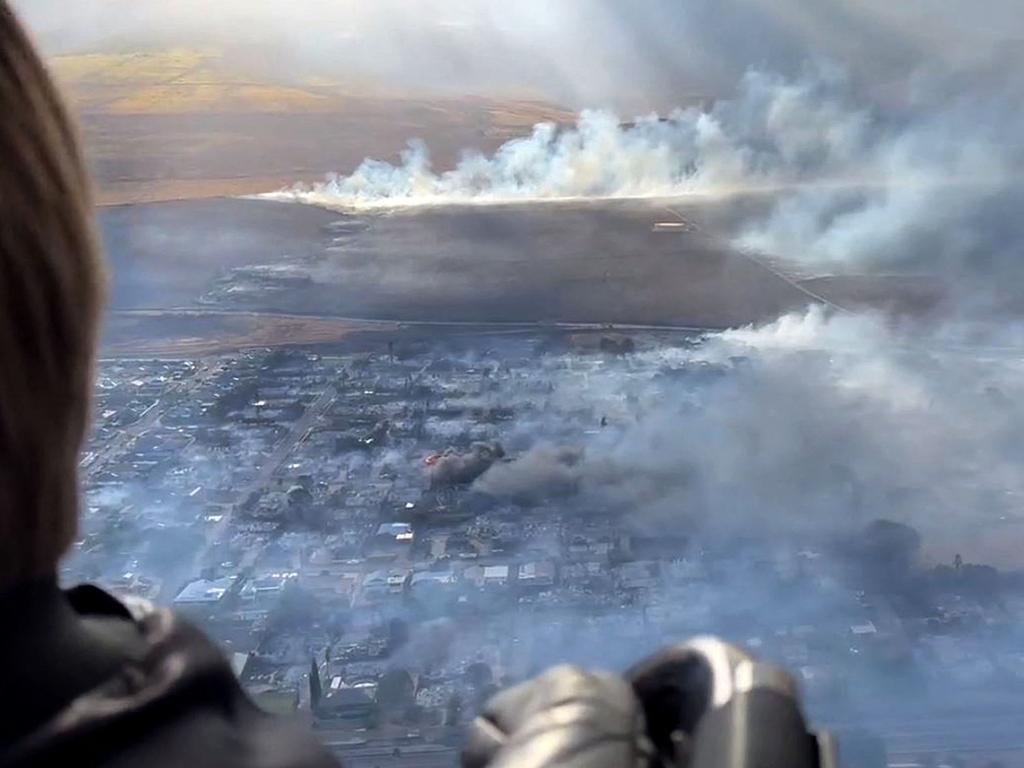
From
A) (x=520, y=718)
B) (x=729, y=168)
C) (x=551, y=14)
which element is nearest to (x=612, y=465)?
(x=729, y=168)

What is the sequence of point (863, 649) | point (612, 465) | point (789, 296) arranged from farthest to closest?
point (789, 296)
point (612, 465)
point (863, 649)

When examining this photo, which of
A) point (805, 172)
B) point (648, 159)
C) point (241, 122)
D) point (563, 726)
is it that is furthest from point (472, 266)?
point (563, 726)

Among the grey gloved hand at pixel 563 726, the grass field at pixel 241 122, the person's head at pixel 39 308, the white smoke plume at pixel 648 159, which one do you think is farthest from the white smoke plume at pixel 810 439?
the person's head at pixel 39 308

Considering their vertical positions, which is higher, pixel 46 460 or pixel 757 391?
pixel 46 460

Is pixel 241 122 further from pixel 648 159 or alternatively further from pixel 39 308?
pixel 39 308

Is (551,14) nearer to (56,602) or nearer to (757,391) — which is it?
(757,391)

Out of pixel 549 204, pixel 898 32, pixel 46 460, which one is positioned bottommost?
pixel 549 204

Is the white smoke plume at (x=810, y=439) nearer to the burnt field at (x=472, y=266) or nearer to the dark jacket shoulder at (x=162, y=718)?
the burnt field at (x=472, y=266)

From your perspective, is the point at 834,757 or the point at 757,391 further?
the point at 757,391
